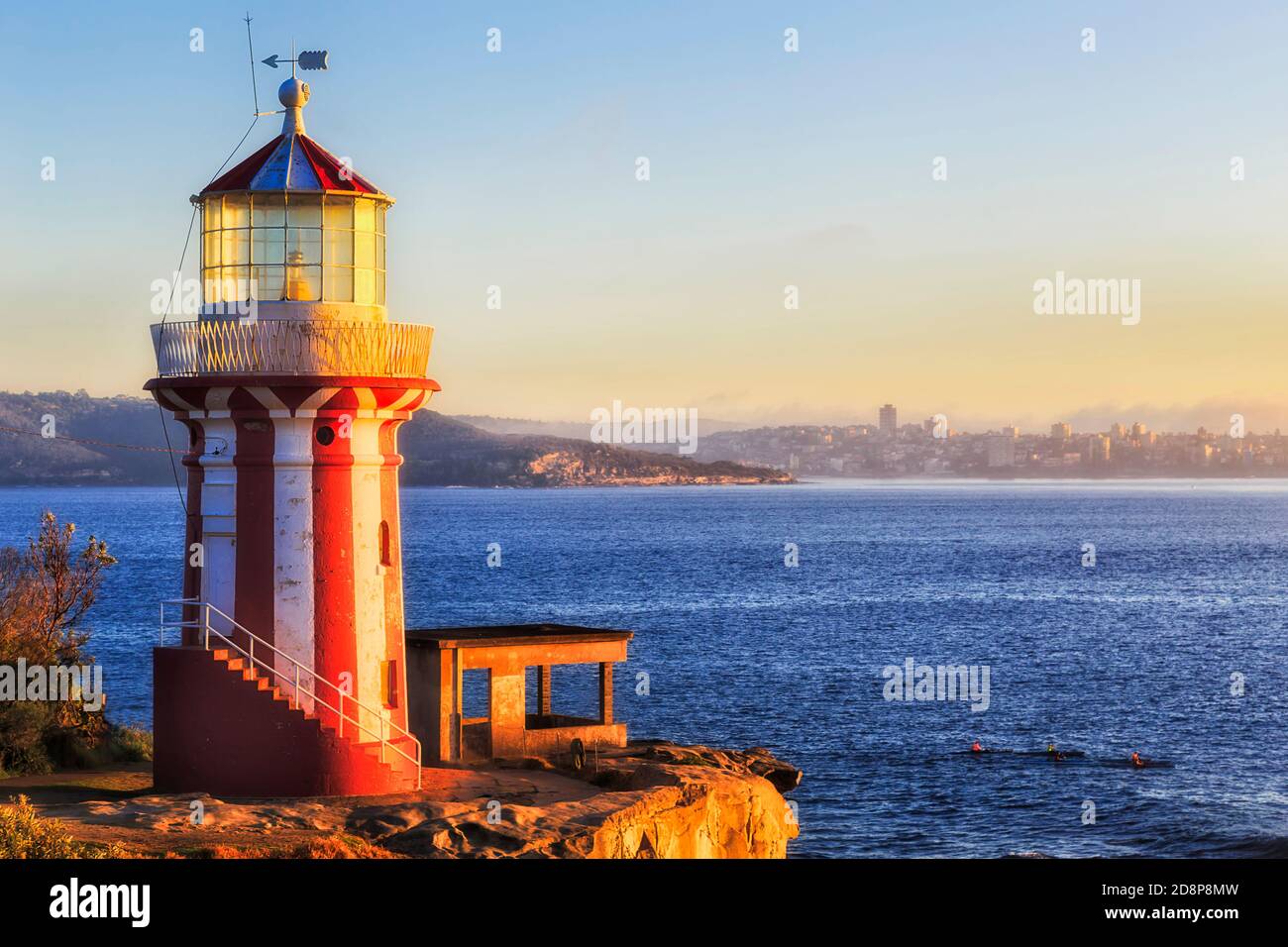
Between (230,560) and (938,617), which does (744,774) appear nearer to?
(230,560)

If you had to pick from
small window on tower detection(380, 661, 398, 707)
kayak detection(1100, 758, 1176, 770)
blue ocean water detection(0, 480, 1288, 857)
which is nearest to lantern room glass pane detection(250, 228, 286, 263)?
small window on tower detection(380, 661, 398, 707)

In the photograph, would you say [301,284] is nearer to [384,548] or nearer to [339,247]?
[339,247]

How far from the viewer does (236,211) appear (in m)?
20.1

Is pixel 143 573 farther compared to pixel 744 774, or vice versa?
pixel 143 573

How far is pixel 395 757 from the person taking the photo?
20.9 m

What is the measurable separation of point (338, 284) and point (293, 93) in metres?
2.60

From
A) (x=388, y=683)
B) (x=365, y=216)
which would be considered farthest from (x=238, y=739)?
(x=365, y=216)

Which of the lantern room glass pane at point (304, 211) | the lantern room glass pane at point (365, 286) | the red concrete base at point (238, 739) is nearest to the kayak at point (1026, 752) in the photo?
the red concrete base at point (238, 739)

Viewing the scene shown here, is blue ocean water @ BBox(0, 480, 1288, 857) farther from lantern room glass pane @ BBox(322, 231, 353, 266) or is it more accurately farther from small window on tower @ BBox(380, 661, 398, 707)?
lantern room glass pane @ BBox(322, 231, 353, 266)

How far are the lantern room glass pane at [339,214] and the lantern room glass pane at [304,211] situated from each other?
0.36ft
